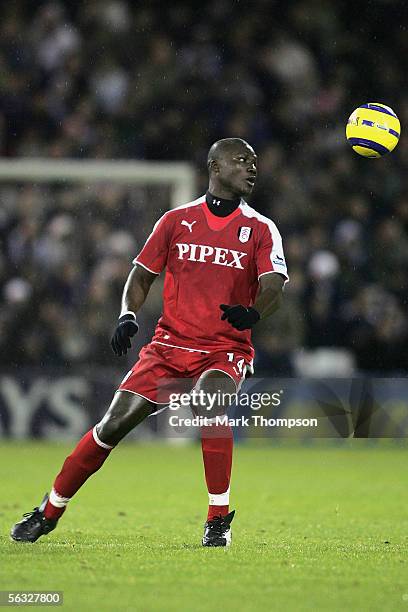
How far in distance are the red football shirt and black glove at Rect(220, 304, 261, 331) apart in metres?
0.36

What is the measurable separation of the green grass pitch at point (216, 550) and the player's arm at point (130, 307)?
1061mm

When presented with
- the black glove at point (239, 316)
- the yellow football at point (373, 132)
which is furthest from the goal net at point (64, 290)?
the black glove at point (239, 316)

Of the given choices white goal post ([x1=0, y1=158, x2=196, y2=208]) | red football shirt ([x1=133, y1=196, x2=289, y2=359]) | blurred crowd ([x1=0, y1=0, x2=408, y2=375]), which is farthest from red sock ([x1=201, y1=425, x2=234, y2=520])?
white goal post ([x1=0, y1=158, x2=196, y2=208])

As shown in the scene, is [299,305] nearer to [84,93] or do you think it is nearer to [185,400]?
[84,93]

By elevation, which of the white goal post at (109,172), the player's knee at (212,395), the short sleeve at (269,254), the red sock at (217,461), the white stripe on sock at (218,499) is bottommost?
the white stripe on sock at (218,499)

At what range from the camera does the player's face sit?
698cm

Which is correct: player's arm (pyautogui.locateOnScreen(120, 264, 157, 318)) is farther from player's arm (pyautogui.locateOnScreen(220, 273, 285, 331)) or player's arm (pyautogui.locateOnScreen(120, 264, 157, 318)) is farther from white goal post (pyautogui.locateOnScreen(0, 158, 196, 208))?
white goal post (pyautogui.locateOnScreen(0, 158, 196, 208))

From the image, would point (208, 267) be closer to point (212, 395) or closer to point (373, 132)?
point (212, 395)

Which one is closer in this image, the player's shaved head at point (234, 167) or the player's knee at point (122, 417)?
the player's knee at point (122, 417)

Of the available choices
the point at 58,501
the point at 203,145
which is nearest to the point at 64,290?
the point at 203,145

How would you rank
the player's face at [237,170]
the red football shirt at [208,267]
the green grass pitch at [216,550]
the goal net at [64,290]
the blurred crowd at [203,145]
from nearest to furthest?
the green grass pitch at [216,550]
the red football shirt at [208,267]
the player's face at [237,170]
the goal net at [64,290]
the blurred crowd at [203,145]

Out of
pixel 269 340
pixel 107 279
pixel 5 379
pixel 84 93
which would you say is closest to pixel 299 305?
pixel 269 340

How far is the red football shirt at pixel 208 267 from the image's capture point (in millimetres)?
6875

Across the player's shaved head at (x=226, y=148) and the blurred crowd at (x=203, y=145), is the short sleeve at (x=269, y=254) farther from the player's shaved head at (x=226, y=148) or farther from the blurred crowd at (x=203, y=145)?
the blurred crowd at (x=203, y=145)
